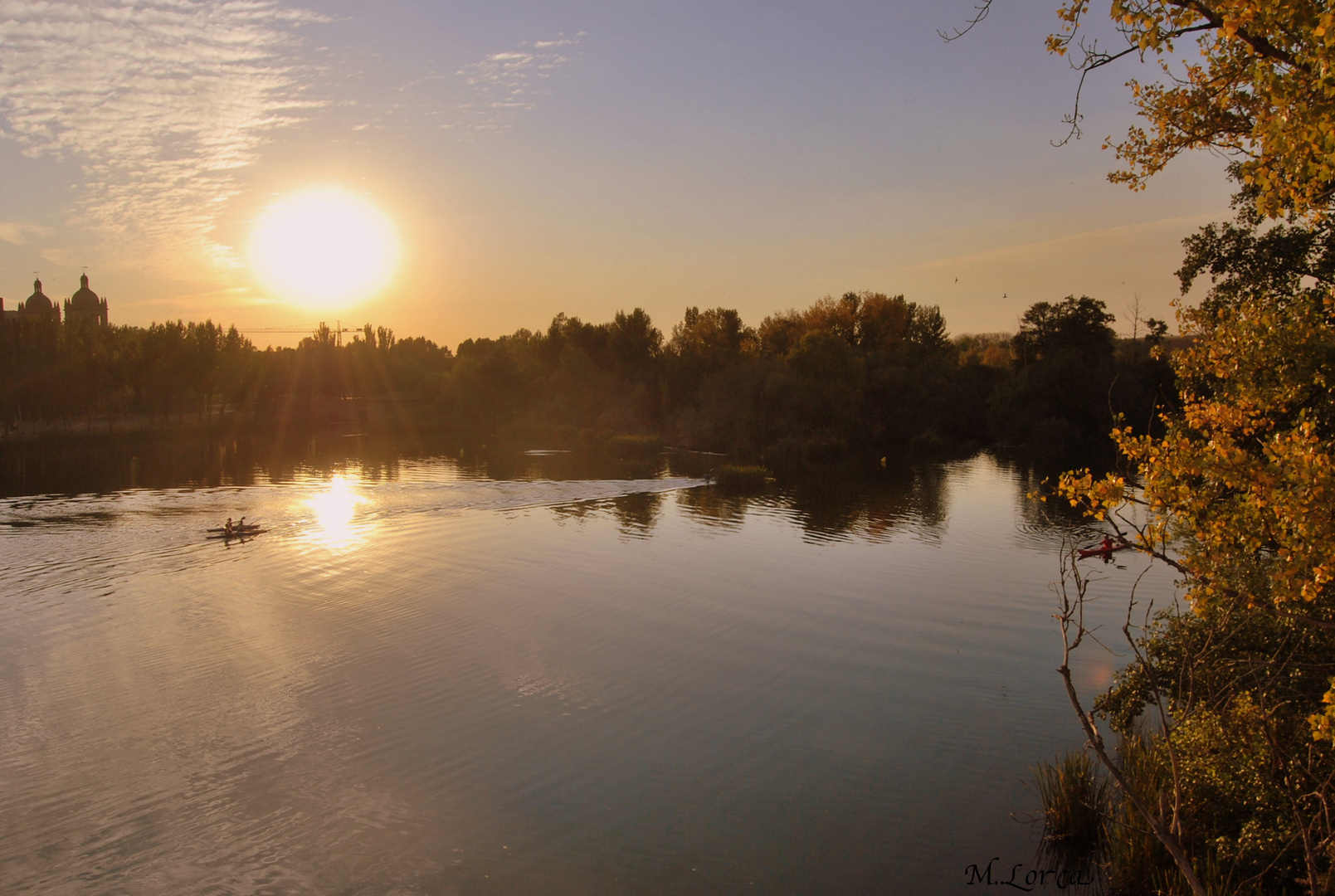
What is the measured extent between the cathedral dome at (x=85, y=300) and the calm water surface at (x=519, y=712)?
14775cm

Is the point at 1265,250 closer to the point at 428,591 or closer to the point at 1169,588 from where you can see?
the point at 1169,588

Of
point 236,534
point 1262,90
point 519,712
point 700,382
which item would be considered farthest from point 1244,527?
point 700,382

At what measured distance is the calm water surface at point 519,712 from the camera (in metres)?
9.23

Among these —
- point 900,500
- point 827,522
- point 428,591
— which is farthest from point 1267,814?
point 900,500

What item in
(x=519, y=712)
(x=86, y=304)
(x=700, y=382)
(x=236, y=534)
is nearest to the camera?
(x=519, y=712)

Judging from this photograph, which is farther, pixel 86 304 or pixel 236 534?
pixel 86 304

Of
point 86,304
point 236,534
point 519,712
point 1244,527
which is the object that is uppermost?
point 86,304

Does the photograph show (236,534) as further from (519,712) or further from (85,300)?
(85,300)

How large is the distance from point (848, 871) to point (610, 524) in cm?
2147

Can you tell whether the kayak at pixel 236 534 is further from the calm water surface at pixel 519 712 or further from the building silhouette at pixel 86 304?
the building silhouette at pixel 86 304

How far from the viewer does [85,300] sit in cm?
14912

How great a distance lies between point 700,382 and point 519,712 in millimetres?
64136

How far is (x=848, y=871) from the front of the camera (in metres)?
9.07

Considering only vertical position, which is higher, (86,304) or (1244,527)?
(86,304)
